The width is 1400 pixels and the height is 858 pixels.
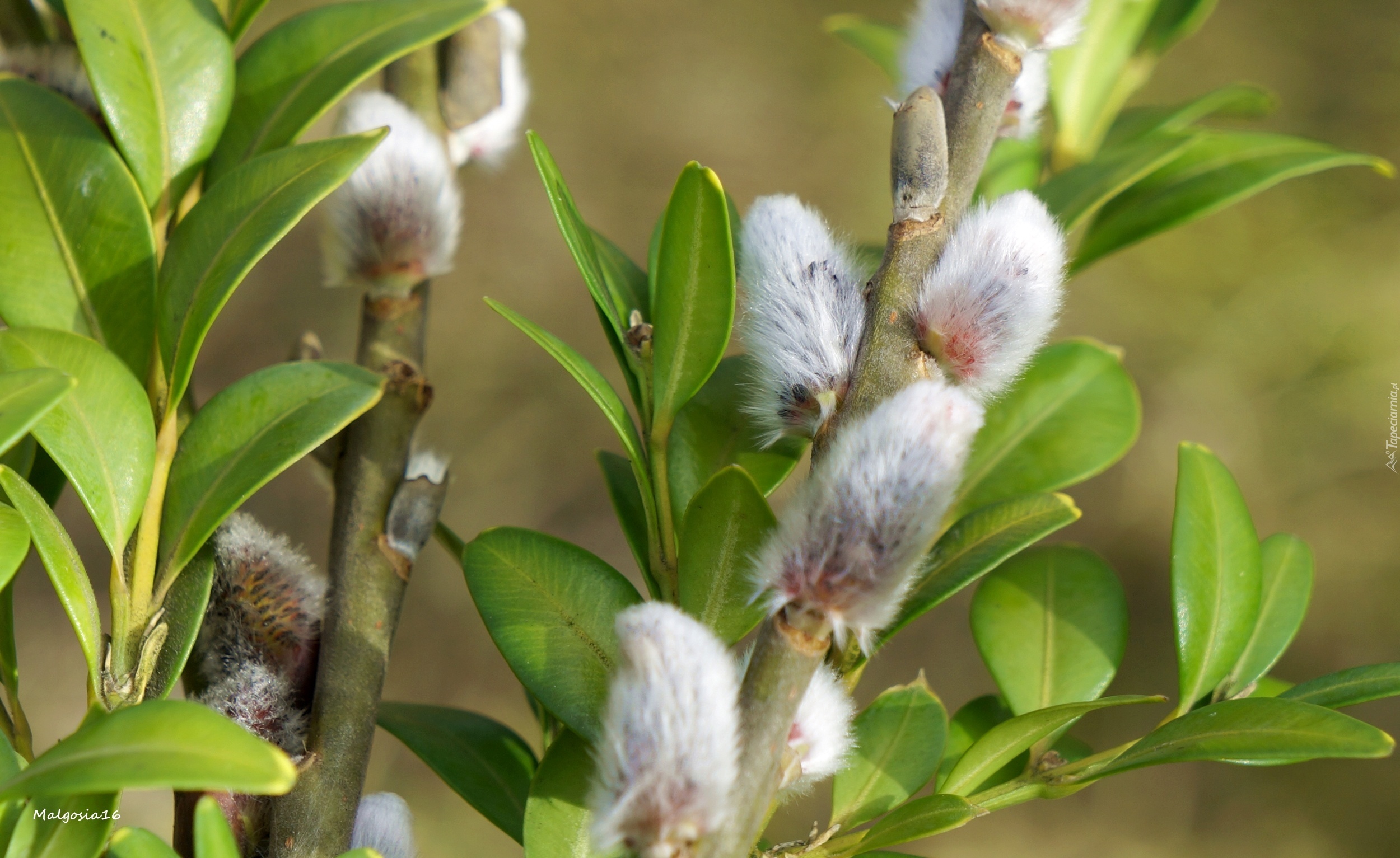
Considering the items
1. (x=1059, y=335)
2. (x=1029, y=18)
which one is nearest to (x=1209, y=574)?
(x=1029, y=18)

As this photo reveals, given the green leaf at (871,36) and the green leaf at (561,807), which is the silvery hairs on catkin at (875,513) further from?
the green leaf at (871,36)

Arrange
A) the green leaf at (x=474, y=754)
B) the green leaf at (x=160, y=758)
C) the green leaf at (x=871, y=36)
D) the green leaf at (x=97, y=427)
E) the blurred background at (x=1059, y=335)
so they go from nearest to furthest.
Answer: the green leaf at (x=160, y=758)
the green leaf at (x=97, y=427)
the green leaf at (x=474, y=754)
the green leaf at (x=871, y=36)
the blurred background at (x=1059, y=335)

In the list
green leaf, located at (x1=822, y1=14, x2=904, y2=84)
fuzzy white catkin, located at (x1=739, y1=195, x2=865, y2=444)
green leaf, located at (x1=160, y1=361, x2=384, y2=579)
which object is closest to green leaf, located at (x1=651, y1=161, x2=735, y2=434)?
fuzzy white catkin, located at (x1=739, y1=195, x2=865, y2=444)

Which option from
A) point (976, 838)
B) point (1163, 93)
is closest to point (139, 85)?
point (976, 838)

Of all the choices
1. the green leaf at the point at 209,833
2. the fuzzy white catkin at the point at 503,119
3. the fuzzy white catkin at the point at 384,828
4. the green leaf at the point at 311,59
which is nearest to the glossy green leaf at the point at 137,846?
the green leaf at the point at 209,833

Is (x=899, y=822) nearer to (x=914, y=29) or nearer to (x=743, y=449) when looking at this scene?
(x=743, y=449)

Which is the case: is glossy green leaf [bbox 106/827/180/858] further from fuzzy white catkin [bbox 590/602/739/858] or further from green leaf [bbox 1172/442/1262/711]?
green leaf [bbox 1172/442/1262/711]

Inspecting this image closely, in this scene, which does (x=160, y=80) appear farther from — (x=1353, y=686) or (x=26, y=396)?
(x=1353, y=686)

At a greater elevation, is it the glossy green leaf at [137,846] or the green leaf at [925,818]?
the glossy green leaf at [137,846]
